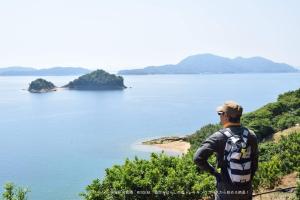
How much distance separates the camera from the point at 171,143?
65.6m

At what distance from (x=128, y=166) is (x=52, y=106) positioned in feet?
415

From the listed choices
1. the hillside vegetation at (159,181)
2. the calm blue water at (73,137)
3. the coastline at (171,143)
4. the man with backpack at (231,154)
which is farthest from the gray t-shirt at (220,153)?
the coastline at (171,143)

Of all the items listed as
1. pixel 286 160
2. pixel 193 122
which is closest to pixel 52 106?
pixel 193 122

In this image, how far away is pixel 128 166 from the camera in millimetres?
13453

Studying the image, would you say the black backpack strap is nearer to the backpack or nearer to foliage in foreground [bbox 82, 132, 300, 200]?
the backpack

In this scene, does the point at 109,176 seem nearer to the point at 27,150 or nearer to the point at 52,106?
the point at 27,150

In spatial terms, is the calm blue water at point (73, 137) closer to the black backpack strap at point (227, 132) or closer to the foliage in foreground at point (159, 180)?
the foliage in foreground at point (159, 180)

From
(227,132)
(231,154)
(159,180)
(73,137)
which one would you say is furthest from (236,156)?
(73,137)

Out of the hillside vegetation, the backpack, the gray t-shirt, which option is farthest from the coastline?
the backpack

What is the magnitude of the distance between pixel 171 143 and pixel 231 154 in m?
60.3

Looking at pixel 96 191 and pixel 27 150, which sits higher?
pixel 96 191

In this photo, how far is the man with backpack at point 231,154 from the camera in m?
5.59

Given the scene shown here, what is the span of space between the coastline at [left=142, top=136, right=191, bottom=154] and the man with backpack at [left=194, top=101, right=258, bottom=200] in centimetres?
5223

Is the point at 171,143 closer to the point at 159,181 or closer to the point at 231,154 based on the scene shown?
the point at 159,181
